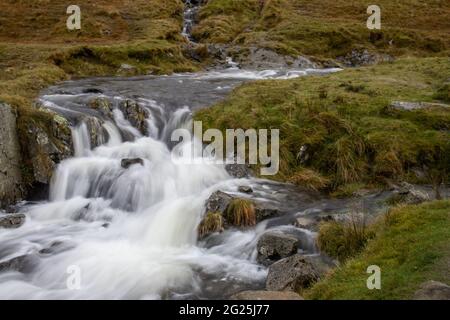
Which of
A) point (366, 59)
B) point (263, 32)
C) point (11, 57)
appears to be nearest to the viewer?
point (11, 57)

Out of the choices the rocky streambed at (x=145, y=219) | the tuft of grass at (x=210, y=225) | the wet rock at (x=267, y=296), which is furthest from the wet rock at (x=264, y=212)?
the wet rock at (x=267, y=296)

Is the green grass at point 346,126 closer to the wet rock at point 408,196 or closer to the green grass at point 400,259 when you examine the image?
the wet rock at point 408,196

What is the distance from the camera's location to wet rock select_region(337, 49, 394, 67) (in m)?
41.3

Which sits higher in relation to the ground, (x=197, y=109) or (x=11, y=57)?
(x=11, y=57)

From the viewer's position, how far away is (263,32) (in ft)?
157

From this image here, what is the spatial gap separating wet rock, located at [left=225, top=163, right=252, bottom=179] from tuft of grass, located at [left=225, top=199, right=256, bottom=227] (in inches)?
119

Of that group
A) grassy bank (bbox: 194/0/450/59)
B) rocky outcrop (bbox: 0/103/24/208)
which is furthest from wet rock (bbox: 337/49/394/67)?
rocky outcrop (bbox: 0/103/24/208)

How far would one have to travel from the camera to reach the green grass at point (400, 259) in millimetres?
7977

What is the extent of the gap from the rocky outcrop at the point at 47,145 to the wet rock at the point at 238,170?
572 cm

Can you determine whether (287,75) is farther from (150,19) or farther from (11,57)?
(150,19)

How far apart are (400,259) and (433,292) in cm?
191

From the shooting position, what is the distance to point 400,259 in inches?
351
